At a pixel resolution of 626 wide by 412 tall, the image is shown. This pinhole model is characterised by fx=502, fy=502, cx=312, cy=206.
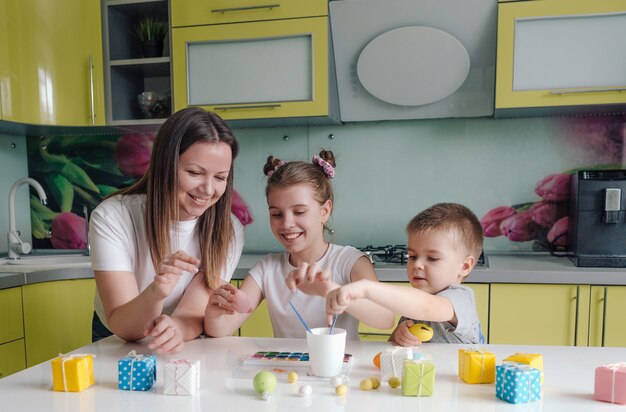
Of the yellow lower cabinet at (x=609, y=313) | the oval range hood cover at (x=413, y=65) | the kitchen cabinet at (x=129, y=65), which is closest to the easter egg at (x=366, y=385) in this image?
the yellow lower cabinet at (x=609, y=313)

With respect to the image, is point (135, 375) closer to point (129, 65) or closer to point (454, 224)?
point (454, 224)

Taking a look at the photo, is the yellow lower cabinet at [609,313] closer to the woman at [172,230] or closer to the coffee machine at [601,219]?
the coffee machine at [601,219]

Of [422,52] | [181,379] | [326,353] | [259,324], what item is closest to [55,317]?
[259,324]

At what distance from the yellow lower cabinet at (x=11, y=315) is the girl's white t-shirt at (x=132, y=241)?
791mm

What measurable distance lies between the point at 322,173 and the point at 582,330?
130cm

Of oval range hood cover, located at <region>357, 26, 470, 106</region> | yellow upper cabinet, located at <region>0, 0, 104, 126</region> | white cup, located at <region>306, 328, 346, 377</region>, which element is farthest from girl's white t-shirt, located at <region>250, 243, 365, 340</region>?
yellow upper cabinet, located at <region>0, 0, 104, 126</region>

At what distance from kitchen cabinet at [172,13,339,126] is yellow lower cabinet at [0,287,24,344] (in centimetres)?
109

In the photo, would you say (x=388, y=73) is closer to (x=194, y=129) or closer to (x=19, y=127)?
(x=194, y=129)

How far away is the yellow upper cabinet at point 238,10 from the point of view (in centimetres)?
230

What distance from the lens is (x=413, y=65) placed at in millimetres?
2301

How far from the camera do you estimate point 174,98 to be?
2.44m

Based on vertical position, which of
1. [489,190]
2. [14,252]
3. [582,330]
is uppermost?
[489,190]

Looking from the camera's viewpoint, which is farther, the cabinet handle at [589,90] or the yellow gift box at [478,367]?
the cabinet handle at [589,90]

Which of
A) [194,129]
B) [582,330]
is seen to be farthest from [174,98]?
[582,330]
